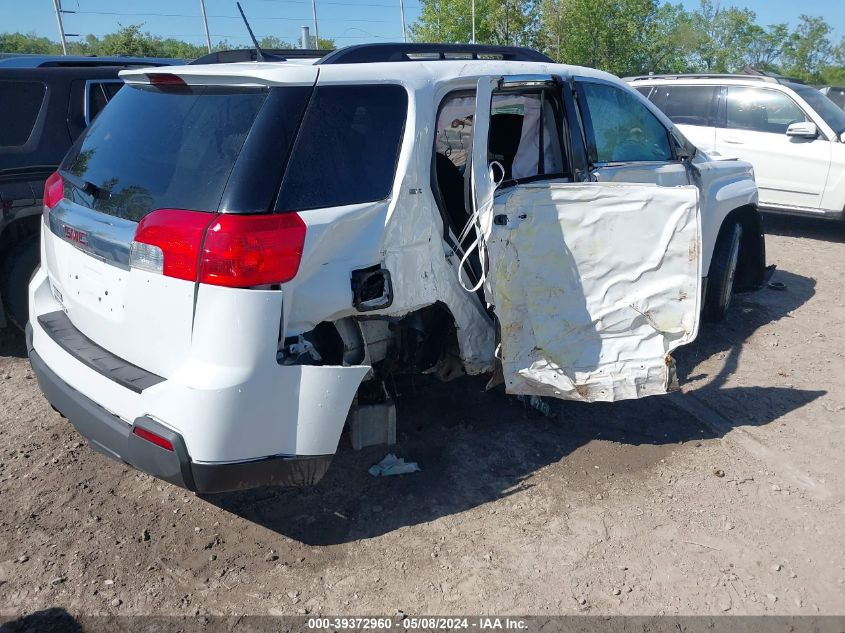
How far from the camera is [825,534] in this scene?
3.18 m

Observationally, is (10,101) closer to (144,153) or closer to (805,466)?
(144,153)

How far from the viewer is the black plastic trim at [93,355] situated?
268cm

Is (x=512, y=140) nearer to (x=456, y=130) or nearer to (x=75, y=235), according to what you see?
(x=456, y=130)

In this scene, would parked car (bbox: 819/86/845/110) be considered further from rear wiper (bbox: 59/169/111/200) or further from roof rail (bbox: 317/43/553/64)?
rear wiper (bbox: 59/169/111/200)

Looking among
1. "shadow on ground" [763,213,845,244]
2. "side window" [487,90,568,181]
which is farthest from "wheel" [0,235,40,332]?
"shadow on ground" [763,213,845,244]

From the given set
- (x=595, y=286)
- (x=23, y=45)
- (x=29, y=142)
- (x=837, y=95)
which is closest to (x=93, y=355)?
(x=595, y=286)

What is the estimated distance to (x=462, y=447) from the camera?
3.82 metres

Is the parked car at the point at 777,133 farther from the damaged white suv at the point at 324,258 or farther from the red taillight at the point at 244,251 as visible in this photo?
the red taillight at the point at 244,251

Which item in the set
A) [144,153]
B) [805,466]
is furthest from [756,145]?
[144,153]

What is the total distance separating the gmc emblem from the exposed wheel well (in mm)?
4813

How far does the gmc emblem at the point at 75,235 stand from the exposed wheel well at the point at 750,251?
4813mm

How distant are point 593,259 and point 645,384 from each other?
71cm

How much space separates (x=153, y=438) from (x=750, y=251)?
5238mm

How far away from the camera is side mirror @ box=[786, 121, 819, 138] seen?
A: 8.38 m
